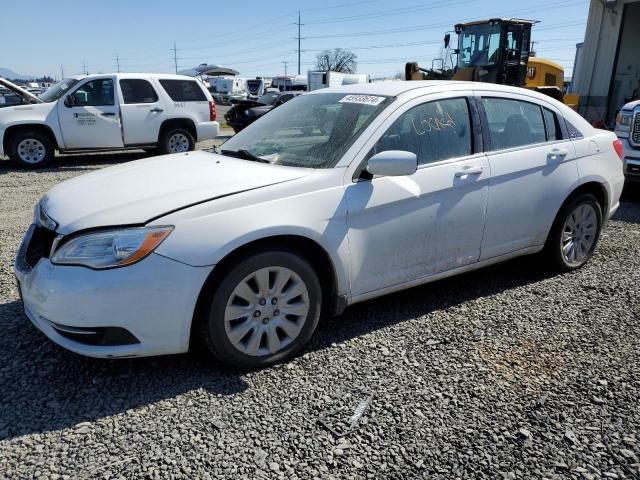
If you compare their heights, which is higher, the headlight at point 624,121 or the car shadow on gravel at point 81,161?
the headlight at point 624,121

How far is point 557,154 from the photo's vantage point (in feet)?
13.9

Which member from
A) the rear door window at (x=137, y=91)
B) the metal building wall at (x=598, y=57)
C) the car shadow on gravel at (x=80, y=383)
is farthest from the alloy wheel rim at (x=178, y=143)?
the metal building wall at (x=598, y=57)

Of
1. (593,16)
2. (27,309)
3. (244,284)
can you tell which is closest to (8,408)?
(27,309)

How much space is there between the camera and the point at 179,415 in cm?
269

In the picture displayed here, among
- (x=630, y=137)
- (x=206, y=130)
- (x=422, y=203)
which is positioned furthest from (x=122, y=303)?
(x=206, y=130)

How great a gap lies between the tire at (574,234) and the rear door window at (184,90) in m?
9.10

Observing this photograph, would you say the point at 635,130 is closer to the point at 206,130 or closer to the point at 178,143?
the point at 206,130

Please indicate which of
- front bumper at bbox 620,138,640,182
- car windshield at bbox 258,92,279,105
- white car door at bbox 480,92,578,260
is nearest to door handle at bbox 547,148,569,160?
white car door at bbox 480,92,578,260

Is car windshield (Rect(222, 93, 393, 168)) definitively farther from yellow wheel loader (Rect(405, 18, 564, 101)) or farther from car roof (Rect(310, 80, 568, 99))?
yellow wheel loader (Rect(405, 18, 564, 101))

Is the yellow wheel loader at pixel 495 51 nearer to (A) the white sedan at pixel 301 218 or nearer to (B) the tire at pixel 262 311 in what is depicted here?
(A) the white sedan at pixel 301 218

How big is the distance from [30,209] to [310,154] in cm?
515

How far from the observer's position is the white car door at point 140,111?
10.8 m

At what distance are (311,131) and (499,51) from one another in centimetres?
1174

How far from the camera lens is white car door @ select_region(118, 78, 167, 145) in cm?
1077
